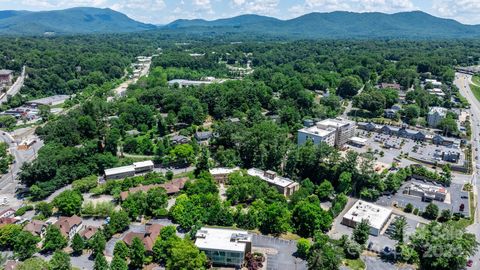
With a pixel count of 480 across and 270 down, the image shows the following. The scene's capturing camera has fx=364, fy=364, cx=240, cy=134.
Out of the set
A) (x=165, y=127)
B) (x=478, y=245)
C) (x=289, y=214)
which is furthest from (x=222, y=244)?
(x=165, y=127)

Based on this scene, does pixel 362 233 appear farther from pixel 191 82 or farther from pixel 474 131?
pixel 191 82

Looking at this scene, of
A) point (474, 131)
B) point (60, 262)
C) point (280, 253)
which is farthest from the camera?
point (474, 131)

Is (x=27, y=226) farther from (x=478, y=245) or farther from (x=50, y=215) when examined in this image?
(x=478, y=245)

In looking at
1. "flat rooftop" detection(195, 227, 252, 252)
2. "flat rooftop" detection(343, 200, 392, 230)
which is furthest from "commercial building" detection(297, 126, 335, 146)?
Result: "flat rooftop" detection(195, 227, 252, 252)

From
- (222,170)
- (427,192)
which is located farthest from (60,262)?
(427,192)

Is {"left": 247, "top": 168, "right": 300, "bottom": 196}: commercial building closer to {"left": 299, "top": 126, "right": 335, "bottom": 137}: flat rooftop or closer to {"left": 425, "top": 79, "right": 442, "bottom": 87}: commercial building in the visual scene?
{"left": 299, "top": 126, "right": 335, "bottom": 137}: flat rooftop

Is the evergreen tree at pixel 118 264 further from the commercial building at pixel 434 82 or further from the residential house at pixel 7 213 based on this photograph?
the commercial building at pixel 434 82
